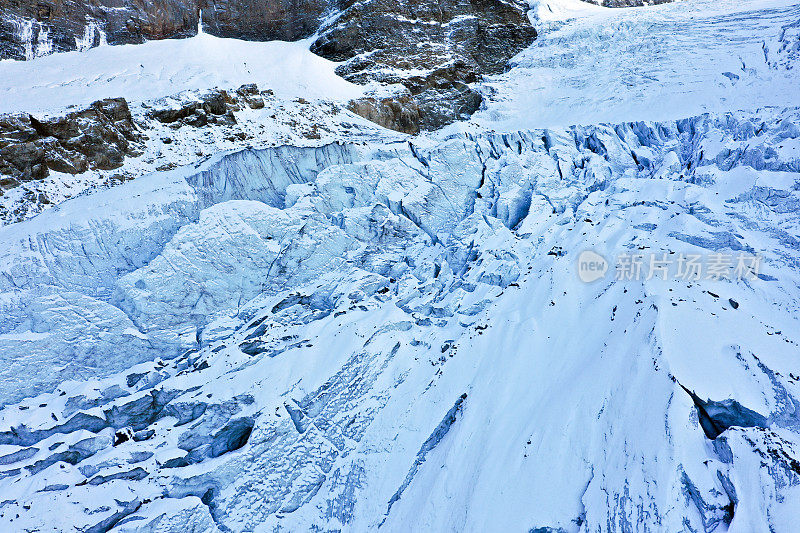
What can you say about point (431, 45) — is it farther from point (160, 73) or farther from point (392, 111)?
point (160, 73)

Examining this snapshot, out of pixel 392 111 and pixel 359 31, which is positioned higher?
pixel 359 31

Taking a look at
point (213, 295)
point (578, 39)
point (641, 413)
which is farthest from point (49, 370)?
point (578, 39)

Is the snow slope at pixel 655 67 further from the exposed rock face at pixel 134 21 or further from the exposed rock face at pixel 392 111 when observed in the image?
the exposed rock face at pixel 134 21

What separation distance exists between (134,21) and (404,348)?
2741 cm

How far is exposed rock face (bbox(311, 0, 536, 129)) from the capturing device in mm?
27455

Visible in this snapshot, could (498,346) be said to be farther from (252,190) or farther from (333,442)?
(252,190)

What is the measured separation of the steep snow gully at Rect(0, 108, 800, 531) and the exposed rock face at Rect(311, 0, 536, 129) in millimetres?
8850

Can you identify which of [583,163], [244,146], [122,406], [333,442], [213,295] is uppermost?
[244,146]

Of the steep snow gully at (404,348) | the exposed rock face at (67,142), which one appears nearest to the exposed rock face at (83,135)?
the exposed rock face at (67,142)

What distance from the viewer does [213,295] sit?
53.9ft

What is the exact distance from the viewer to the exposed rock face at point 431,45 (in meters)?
27.5

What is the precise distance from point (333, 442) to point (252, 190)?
420 inches

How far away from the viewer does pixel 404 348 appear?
1557 cm

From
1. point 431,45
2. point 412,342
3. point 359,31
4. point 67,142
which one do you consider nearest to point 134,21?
point 359,31
